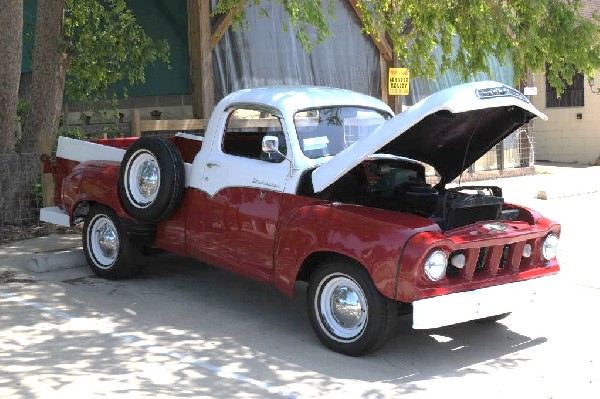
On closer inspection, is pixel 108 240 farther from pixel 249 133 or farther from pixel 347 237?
pixel 347 237

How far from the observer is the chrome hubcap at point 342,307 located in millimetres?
5887

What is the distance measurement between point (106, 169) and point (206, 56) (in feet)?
15.7

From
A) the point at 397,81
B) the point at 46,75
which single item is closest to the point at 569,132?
the point at 397,81

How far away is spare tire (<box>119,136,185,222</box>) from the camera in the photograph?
7.21m

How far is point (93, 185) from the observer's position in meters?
8.10

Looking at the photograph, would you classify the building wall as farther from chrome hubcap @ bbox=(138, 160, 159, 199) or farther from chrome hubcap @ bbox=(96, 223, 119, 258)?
chrome hubcap @ bbox=(138, 160, 159, 199)

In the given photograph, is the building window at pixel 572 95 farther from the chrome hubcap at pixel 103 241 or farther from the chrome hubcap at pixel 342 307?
the chrome hubcap at pixel 342 307

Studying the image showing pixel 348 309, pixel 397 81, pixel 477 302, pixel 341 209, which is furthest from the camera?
pixel 397 81

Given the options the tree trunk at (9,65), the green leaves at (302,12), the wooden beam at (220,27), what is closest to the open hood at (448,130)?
the green leaves at (302,12)

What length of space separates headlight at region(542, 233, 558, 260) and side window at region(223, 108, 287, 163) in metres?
2.36

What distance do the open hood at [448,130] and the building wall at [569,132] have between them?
17249 millimetres

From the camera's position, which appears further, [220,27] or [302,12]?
[220,27]

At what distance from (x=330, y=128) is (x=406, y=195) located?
3.14ft

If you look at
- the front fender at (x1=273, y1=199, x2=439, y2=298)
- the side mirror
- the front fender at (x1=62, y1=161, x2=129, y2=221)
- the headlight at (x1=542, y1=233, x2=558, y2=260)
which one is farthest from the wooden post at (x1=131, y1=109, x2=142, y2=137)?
the headlight at (x1=542, y1=233, x2=558, y2=260)
